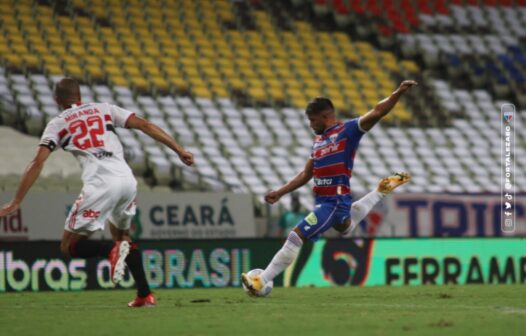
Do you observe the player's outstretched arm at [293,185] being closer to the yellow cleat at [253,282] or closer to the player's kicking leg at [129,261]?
the yellow cleat at [253,282]

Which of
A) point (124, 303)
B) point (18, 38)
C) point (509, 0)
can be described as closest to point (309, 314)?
point (124, 303)

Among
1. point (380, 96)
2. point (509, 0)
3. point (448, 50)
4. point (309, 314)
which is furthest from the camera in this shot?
point (509, 0)

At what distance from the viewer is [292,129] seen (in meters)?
23.8

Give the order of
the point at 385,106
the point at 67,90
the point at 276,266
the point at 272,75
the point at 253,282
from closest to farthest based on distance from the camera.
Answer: the point at 67,90 < the point at 385,106 < the point at 253,282 < the point at 276,266 < the point at 272,75

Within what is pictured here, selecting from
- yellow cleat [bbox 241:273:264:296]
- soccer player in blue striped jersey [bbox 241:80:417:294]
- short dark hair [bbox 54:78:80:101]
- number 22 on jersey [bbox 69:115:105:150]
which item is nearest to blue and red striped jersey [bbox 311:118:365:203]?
soccer player in blue striped jersey [bbox 241:80:417:294]

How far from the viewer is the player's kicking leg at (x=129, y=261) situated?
30.5 feet

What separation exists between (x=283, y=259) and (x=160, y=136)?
195 cm

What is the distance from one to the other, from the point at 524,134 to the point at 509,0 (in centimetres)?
636

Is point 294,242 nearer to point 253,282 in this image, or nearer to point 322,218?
point 322,218

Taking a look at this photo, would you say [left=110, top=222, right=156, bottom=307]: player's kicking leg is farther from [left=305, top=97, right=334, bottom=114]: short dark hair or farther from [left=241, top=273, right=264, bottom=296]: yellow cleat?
[left=305, top=97, right=334, bottom=114]: short dark hair

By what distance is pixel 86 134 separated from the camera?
958 centimetres

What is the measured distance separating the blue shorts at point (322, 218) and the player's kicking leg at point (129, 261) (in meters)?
1.70

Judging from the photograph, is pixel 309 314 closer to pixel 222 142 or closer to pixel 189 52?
pixel 222 142

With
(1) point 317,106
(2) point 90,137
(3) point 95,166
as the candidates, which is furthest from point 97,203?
(1) point 317,106
